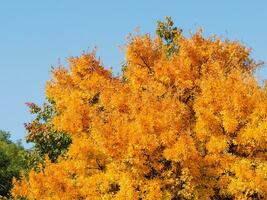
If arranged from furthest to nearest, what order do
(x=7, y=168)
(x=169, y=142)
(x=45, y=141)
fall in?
(x=7, y=168) → (x=45, y=141) → (x=169, y=142)

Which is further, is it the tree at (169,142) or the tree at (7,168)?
the tree at (7,168)

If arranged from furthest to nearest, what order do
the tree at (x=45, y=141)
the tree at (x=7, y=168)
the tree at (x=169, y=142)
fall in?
the tree at (x=7, y=168)
the tree at (x=45, y=141)
the tree at (x=169, y=142)

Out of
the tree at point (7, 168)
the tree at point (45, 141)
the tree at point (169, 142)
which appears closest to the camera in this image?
the tree at point (169, 142)

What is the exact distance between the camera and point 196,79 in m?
36.0

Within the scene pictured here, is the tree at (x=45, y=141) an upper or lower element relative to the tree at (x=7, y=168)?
lower

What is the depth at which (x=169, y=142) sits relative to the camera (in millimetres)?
28328

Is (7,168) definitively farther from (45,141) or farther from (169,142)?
(169,142)

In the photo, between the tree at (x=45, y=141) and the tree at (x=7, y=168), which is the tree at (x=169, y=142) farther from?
the tree at (x=7, y=168)

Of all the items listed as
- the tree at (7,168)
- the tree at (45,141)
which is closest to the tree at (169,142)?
the tree at (45,141)

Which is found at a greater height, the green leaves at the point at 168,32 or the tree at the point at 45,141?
the green leaves at the point at 168,32

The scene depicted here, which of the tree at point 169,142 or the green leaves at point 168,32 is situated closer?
the tree at point 169,142

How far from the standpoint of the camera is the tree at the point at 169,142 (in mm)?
28172

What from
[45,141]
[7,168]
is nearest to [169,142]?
[45,141]

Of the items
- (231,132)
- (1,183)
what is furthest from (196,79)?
(1,183)
